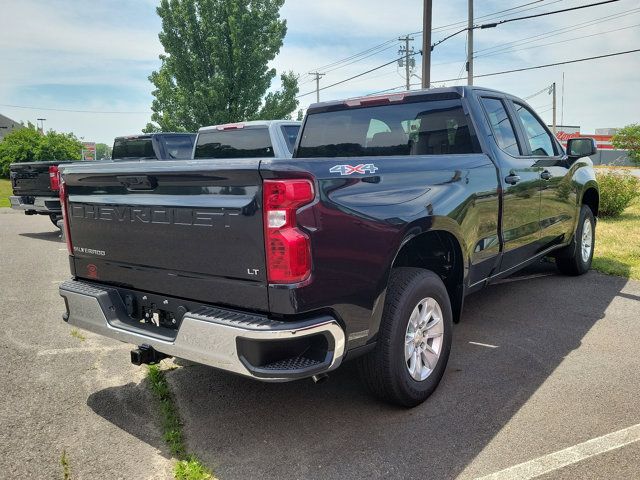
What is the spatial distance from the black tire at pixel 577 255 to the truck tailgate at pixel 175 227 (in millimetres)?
4951

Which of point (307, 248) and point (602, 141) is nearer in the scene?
point (307, 248)

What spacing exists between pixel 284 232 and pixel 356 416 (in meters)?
1.41

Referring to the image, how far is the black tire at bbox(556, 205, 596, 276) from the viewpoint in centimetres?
650

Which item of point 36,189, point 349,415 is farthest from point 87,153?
point 349,415

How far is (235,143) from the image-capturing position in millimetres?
9266

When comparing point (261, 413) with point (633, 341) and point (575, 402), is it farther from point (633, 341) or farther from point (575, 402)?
point (633, 341)

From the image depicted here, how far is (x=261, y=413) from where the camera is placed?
345 cm

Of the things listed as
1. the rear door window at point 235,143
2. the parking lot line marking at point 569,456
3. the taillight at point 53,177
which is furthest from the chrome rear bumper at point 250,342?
the taillight at point 53,177

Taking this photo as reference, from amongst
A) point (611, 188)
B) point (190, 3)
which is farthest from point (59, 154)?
point (611, 188)

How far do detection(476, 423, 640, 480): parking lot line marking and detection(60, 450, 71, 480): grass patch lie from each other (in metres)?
2.04

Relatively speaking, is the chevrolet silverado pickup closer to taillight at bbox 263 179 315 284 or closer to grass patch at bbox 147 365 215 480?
grass patch at bbox 147 365 215 480

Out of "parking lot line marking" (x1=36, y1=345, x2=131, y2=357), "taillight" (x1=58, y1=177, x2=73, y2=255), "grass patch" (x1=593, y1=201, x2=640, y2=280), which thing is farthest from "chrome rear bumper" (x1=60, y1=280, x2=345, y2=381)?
"grass patch" (x1=593, y1=201, x2=640, y2=280)

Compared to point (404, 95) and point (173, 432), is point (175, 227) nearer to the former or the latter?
point (173, 432)

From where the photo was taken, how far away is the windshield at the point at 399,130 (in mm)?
4414
